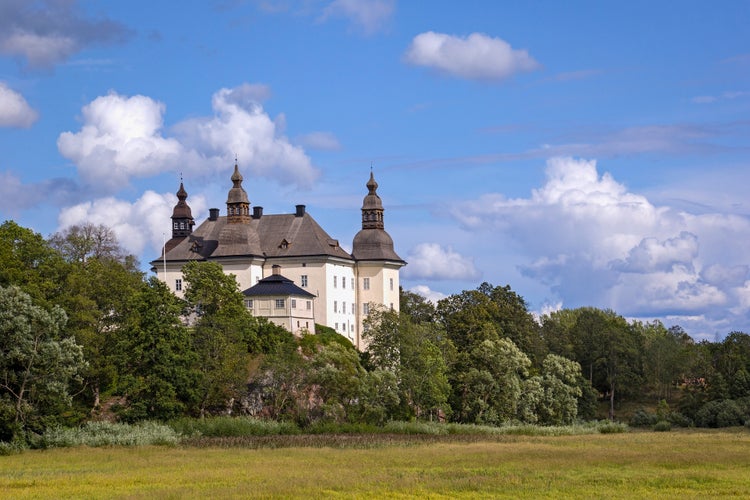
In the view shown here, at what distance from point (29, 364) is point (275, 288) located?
30387 millimetres

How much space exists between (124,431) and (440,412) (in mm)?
28102

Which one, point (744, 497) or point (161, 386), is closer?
point (744, 497)

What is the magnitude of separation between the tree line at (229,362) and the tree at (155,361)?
85 millimetres

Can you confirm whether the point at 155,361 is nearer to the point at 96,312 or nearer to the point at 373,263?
the point at 96,312

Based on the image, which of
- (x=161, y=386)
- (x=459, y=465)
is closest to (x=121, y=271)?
(x=161, y=386)

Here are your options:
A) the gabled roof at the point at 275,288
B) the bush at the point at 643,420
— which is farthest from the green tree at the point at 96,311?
the bush at the point at 643,420

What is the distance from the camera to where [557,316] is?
16675 centimetres

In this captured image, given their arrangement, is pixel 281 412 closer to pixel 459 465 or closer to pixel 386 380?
pixel 386 380

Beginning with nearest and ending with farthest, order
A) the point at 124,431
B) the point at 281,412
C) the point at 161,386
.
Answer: the point at 124,431
the point at 161,386
the point at 281,412

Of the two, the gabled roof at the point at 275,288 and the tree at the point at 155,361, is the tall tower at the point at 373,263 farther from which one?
the tree at the point at 155,361

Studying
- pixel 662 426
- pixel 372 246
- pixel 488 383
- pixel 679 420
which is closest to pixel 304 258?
pixel 372 246

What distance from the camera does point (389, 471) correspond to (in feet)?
129

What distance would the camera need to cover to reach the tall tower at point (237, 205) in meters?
88.3

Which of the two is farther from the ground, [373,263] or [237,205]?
[237,205]
